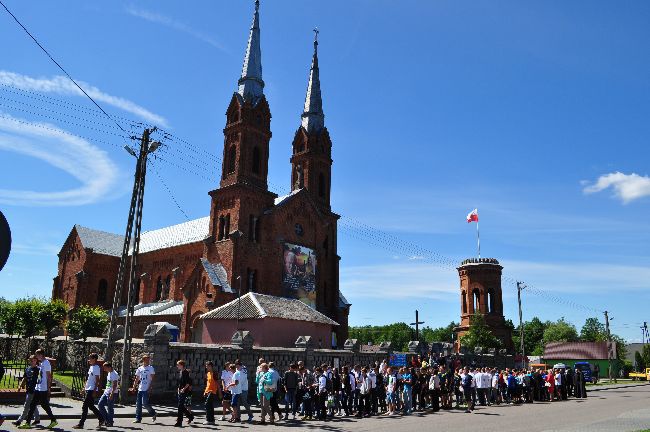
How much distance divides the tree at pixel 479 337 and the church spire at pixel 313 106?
27.2 meters

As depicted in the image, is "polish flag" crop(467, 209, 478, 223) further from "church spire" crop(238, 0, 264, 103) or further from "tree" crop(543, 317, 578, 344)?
"tree" crop(543, 317, 578, 344)

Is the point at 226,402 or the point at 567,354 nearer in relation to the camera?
the point at 226,402

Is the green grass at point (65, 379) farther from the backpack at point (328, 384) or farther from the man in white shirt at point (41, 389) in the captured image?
the backpack at point (328, 384)

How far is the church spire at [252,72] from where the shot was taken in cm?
4950

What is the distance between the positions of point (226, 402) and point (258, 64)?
134 feet

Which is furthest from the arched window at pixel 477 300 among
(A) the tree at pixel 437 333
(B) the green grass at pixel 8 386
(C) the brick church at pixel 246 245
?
(A) the tree at pixel 437 333

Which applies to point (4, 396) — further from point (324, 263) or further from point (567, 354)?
point (567, 354)

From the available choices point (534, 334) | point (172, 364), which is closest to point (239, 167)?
point (172, 364)

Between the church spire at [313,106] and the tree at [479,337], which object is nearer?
the tree at [479,337]

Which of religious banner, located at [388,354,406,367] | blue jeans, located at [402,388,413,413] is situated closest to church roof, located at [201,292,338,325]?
religious banner, located at [388,354,406,367]

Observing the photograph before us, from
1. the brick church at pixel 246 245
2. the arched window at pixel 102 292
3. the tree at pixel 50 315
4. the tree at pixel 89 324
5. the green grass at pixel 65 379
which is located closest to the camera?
the green grass at pixel 65 379

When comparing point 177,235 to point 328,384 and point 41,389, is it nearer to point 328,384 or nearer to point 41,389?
point 328,384

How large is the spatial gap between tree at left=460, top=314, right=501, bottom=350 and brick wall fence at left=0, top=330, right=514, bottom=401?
24576 mm

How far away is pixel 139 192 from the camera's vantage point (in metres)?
21.4
